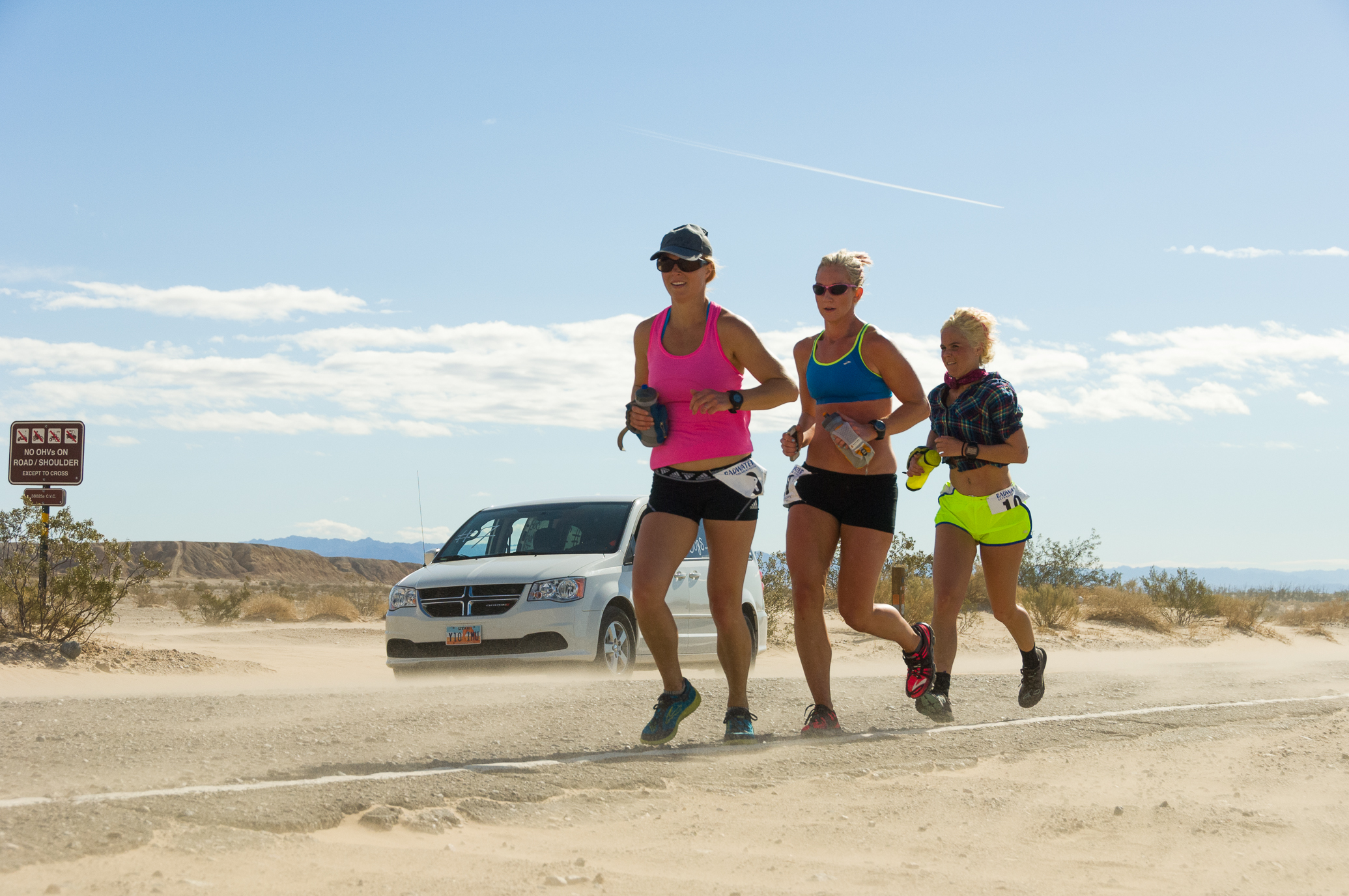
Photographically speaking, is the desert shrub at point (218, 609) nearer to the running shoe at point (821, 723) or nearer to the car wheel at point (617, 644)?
the car wheel at point (617, 644)

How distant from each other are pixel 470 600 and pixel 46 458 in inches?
291

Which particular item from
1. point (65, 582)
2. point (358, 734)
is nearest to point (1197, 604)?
point (65, 582)

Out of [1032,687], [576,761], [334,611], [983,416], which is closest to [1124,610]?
[1032,687]

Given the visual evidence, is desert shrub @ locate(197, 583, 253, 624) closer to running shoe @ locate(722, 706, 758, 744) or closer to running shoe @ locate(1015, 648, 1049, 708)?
running shoe @ locate(1015, 648, 1049, 708)

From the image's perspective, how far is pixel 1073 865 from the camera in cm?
342

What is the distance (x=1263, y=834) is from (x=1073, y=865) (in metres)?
0.82

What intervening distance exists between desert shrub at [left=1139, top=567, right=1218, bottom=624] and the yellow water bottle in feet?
61.0

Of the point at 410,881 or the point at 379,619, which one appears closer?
the point at 410,881

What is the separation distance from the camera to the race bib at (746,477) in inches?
222

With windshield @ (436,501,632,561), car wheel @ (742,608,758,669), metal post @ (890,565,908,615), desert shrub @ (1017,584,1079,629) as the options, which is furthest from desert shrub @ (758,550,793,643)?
windshield @ (436,501,632,561)

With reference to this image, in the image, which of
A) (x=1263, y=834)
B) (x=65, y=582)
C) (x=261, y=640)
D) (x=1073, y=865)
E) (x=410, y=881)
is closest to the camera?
(x=410, y=881)

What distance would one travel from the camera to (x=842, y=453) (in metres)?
6.02

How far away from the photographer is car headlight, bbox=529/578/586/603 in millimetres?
9469

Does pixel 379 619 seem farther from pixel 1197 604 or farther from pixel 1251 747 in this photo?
pixel 1251 747
